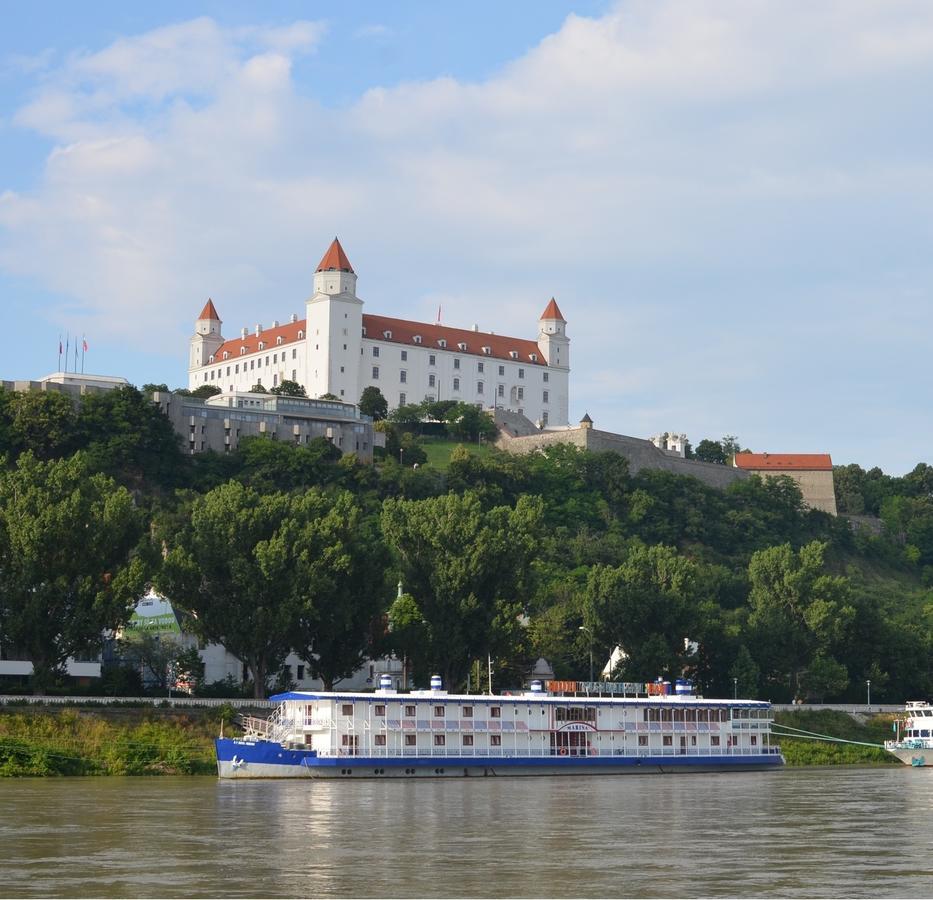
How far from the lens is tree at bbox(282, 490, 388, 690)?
221 ft

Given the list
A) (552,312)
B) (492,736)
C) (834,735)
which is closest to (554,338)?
(552,312)

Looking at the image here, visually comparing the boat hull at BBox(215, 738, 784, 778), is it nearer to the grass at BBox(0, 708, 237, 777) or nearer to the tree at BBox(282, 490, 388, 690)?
the grass at BBox(0, 708, 237, 777)

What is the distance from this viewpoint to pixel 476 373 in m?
161

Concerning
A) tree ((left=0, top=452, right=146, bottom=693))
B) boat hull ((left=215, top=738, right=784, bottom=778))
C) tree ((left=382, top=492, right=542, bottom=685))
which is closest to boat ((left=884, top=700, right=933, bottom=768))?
boat hull ((left=215, top=738, right=784, bottom=778))

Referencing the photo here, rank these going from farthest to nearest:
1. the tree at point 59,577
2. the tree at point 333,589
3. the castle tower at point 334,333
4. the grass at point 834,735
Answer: the castle tower at point 334,333 < the grass at point 834,735 < the tree at point 333,589 < the tree at point 59,577

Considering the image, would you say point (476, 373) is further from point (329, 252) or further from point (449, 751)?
point (449, 751)

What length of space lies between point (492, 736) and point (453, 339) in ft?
335

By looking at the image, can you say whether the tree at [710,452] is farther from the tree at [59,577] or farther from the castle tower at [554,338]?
the tree at [59,577]

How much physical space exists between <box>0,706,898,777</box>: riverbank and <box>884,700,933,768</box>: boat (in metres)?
35.2

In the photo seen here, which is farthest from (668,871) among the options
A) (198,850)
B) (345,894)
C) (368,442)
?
(368,442)

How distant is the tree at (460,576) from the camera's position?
71688mm

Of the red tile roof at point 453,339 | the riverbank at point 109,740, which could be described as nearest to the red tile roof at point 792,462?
the red tile roof at point 453,339

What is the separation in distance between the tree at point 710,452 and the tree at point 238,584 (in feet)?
389

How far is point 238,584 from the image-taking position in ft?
218
